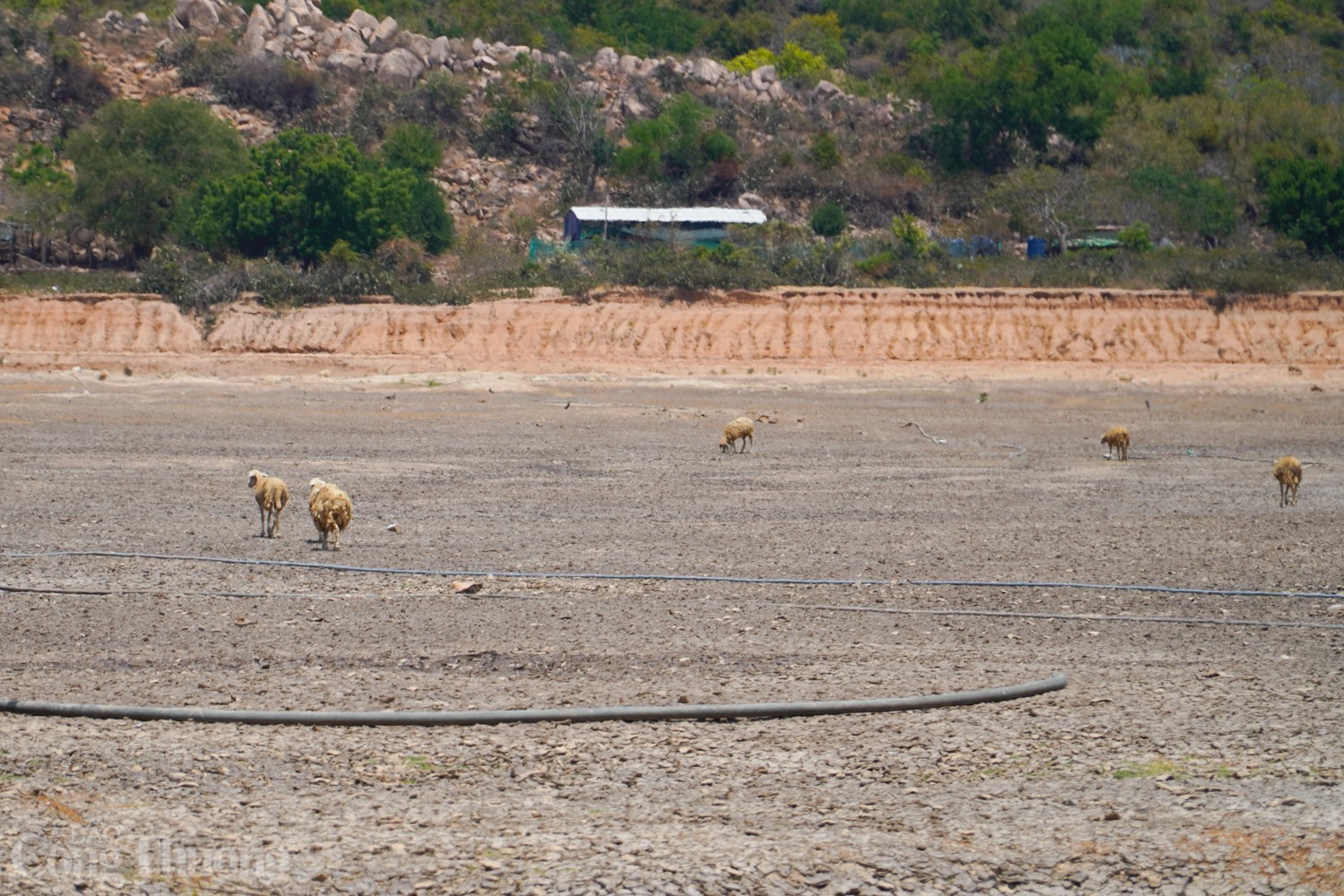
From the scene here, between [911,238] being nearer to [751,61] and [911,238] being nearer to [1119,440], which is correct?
[1119,440]

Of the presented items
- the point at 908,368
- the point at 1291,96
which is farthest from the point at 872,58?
the point at 908,368

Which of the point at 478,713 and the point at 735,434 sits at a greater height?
the point at 735,434

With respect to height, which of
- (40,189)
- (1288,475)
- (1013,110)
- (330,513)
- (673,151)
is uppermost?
(1013,110)

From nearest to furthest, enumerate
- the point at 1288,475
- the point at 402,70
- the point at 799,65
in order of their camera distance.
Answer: the point at 1288,475, the point at 402,70, the point at 799,65

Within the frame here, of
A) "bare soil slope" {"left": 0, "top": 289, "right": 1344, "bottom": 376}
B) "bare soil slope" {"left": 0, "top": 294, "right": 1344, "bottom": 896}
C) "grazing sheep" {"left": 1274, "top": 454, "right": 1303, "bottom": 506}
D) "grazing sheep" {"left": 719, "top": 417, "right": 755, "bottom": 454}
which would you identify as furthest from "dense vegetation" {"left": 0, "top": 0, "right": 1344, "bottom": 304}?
"grazing sheep" {"left": 1274, "top": 454, "right": 1303, "bottom": 506}

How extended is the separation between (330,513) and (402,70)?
2261 inches

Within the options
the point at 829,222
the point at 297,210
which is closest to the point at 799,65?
the point at 829,222

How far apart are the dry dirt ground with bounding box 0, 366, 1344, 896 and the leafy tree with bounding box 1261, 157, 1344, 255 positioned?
33252 mm

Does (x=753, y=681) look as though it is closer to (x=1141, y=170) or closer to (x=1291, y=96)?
(x=1141, y=170)

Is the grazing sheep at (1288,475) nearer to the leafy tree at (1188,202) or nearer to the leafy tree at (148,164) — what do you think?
the leafy tree at (1188,202)

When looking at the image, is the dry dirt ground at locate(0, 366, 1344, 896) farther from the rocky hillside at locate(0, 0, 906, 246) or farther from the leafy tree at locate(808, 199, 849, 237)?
the rocky hillside at locate(0, 0, 906, 246)

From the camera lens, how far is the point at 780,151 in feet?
206

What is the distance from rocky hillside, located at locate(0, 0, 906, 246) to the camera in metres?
64.2

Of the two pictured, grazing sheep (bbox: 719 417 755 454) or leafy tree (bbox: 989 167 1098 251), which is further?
leafy tree (bbox: 989 167 1098 251)
